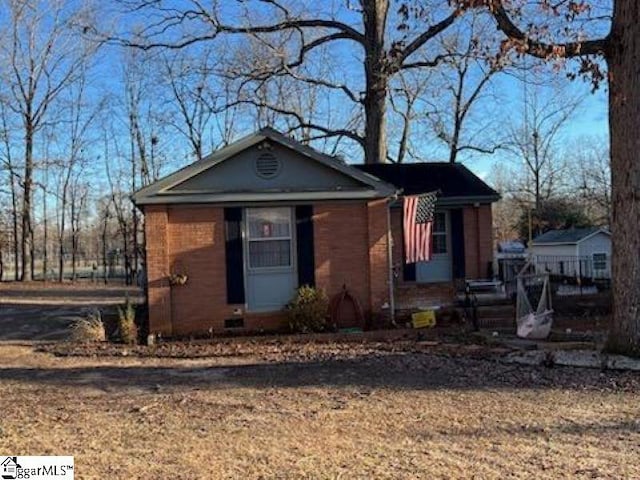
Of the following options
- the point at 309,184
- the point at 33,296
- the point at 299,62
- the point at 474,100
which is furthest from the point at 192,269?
the point at 474,100

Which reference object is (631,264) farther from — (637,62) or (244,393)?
(244,393)

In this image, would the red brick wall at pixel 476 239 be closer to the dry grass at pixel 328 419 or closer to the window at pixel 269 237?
the window at pixel 269 237

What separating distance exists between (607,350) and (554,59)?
4.26 meters

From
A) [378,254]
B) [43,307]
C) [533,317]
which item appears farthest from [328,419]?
[43,307]

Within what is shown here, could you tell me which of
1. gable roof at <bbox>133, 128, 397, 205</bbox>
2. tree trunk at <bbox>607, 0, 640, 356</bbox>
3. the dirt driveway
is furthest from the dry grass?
the dirt driveway

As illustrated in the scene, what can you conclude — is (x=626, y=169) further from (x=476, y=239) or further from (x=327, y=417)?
(x=476, y=239)

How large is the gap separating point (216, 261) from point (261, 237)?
105 cm

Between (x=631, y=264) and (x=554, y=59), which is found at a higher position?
(x=554, y=59)

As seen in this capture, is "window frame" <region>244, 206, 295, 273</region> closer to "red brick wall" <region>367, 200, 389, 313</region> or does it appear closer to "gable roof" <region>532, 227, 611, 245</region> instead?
"red brick wall" <region>367, 200, 389, 313</region>

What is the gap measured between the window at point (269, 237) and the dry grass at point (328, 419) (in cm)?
401

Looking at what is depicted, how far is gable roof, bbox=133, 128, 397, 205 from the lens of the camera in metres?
13.7

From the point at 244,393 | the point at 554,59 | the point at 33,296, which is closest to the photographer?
the point at 244,393

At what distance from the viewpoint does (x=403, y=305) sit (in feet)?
48.0

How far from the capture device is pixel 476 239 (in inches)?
701
